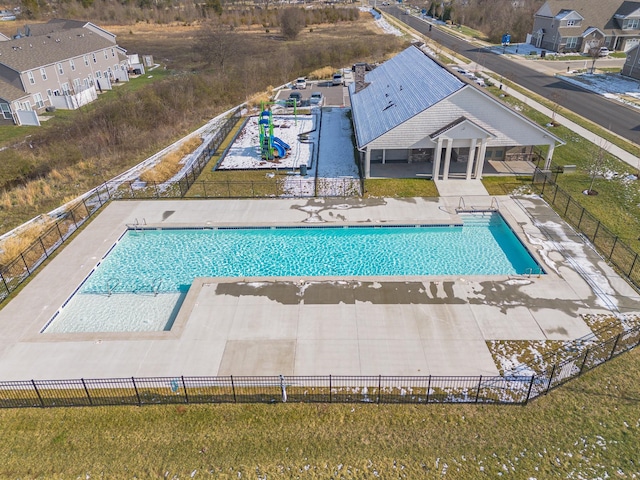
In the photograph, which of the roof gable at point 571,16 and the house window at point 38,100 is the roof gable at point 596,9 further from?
the house window at point 38,100

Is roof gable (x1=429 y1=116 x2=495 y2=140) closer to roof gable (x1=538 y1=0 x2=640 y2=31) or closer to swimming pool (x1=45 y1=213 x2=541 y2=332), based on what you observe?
swimming pool (x1=45 y1=213 x2=541 y2=332)

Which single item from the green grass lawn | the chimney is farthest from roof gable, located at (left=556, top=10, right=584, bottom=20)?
the green grass lawn

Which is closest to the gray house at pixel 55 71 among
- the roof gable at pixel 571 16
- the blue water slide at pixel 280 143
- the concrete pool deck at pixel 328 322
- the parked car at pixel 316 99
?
the parked car at pixel 316 99

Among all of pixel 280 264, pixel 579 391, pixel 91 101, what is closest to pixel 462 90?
pixel 280 264

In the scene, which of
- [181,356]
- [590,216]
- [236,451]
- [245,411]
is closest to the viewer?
[236,451]

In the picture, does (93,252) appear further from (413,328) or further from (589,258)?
(589,258)

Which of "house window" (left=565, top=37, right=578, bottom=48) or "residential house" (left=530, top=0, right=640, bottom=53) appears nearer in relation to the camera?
"residential house" (left=530, top=0, right=640, bottom=53)
